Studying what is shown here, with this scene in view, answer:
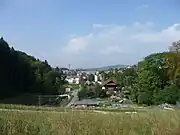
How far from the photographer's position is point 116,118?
20.5 ft

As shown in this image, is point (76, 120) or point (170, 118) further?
point (170, 118)

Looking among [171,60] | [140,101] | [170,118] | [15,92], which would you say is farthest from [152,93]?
[170,118]

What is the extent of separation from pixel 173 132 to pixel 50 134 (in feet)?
5.96

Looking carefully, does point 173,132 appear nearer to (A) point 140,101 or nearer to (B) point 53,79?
(A) point 140,101

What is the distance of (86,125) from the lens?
5.60 metres

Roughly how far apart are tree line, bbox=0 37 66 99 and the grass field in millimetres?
68164

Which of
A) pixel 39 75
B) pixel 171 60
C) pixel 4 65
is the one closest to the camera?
pixel 171 60

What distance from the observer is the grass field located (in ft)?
17.6

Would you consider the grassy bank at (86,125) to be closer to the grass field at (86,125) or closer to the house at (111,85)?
the grass field at (86,125)

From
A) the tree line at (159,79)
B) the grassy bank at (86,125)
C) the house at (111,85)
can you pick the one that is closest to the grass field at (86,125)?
the grassy bank at (86,125)

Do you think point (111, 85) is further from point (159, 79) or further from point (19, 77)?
point (159, 79)

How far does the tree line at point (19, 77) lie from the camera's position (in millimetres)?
78438

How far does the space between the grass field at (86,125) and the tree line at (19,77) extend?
224ft

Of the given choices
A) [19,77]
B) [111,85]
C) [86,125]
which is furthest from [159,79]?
[86,125]
